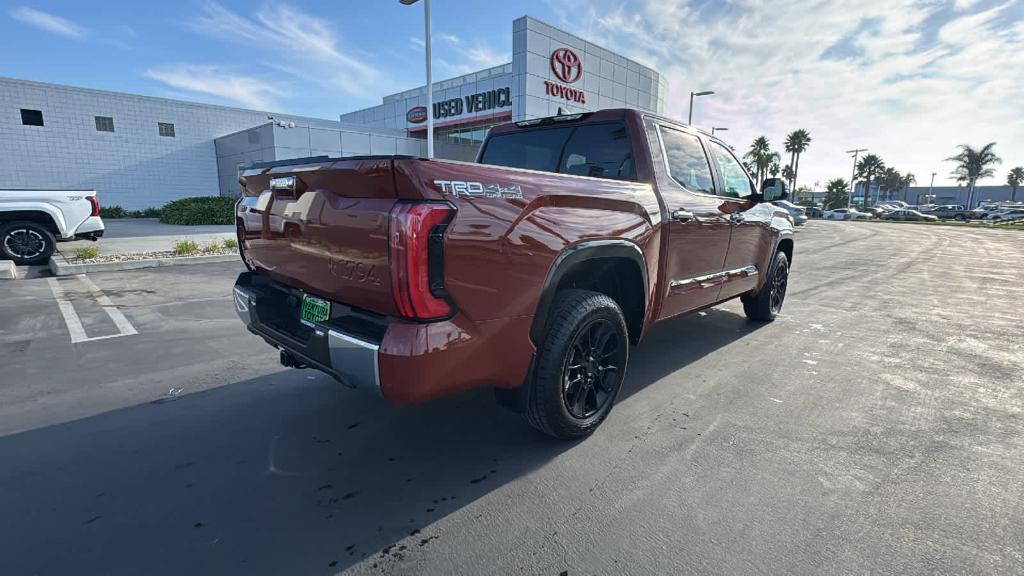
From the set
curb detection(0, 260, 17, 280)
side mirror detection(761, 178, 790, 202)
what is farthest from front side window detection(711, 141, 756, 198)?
curb detection(0, 260, 17, 280)

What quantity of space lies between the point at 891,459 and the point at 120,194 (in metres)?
30.7

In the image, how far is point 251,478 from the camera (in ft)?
7.90

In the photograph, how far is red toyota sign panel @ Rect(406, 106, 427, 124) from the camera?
28.1m

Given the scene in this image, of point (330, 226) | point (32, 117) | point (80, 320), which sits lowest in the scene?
point (80, 320)

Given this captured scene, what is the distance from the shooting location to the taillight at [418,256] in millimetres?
1836

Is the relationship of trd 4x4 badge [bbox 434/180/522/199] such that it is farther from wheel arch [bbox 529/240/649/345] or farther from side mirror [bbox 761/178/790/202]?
side mirror [bbox 761/178/790/202]

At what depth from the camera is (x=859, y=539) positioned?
2027 mm

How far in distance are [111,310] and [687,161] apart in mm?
6502

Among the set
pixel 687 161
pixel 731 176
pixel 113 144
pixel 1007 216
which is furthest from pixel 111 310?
pixel 1007 216

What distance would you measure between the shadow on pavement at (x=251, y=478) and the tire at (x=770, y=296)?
268 cm

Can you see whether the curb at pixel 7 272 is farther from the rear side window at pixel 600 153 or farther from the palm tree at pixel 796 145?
the palm tree at pixel 796 145

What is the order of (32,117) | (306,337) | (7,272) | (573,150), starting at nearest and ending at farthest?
(306,337), (573,150), (7,272), (32,117)

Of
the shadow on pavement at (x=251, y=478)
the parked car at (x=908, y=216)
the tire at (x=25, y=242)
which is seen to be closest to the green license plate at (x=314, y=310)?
the shadow on pavement at (x=251, y=478)

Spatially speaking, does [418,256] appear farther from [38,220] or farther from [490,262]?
[38,220]
